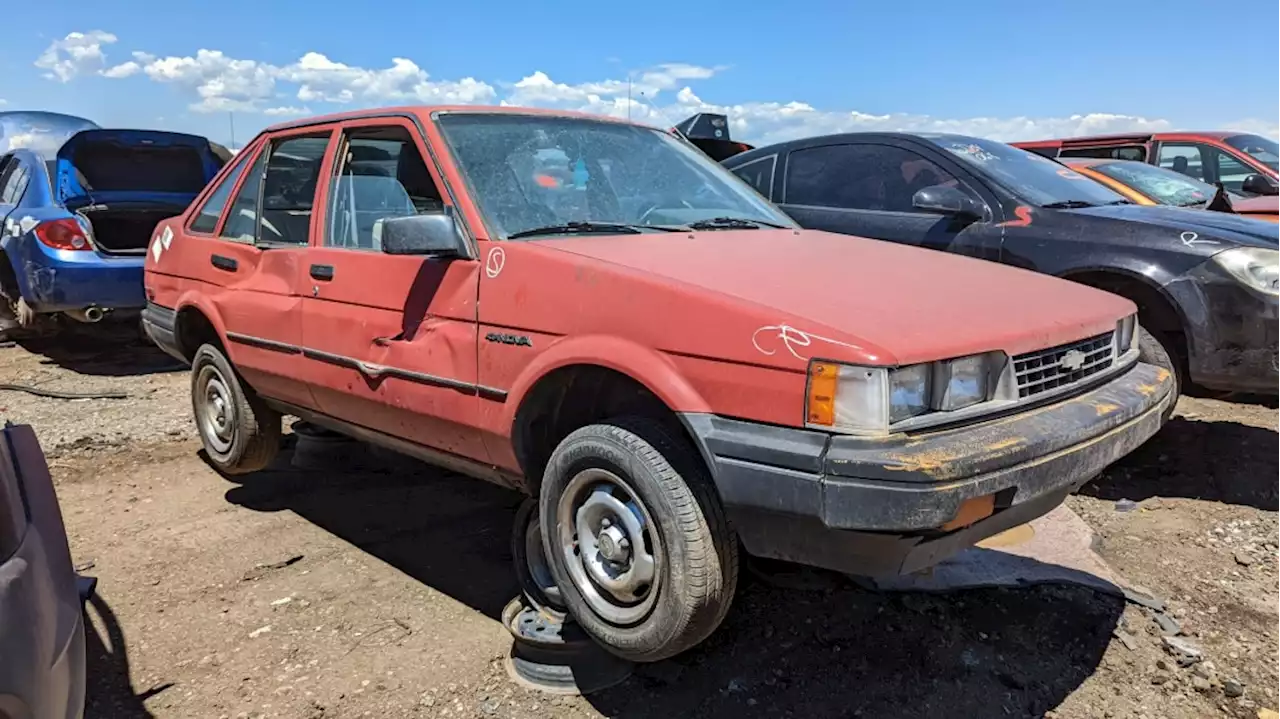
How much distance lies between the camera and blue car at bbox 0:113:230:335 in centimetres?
633

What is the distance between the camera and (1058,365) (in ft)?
8.19

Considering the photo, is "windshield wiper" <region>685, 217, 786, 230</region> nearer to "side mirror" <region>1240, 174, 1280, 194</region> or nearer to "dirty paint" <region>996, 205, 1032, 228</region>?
"dirty paint" <region>996, 205, 1032, 228</region>

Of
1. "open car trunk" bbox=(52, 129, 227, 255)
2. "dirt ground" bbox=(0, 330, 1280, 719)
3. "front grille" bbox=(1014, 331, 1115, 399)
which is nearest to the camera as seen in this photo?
"front grille" bbox=(1014, 331, 1115, 399)

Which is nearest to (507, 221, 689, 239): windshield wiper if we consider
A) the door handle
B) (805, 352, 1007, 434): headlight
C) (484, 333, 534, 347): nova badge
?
(484, 333, 534, 347): nova badge

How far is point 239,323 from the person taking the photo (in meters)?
3.97

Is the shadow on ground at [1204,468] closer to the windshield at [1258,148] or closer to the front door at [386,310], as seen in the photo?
the front door at [386,310]

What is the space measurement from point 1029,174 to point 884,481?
3710 millimetres

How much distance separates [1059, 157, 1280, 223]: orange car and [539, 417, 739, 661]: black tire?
→ 467 cm

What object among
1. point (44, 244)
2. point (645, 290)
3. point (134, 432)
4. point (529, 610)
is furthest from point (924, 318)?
point (44, 244)

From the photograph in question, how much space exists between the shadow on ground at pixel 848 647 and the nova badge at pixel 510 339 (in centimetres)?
102

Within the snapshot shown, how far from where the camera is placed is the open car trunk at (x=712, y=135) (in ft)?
33.6

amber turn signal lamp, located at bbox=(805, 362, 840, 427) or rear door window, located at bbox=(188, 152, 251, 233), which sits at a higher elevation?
rear door window, located at bbox=(188, 152, 251, 233)

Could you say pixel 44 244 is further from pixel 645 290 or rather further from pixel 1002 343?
pixel 1002 343

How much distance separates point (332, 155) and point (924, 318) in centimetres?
252
